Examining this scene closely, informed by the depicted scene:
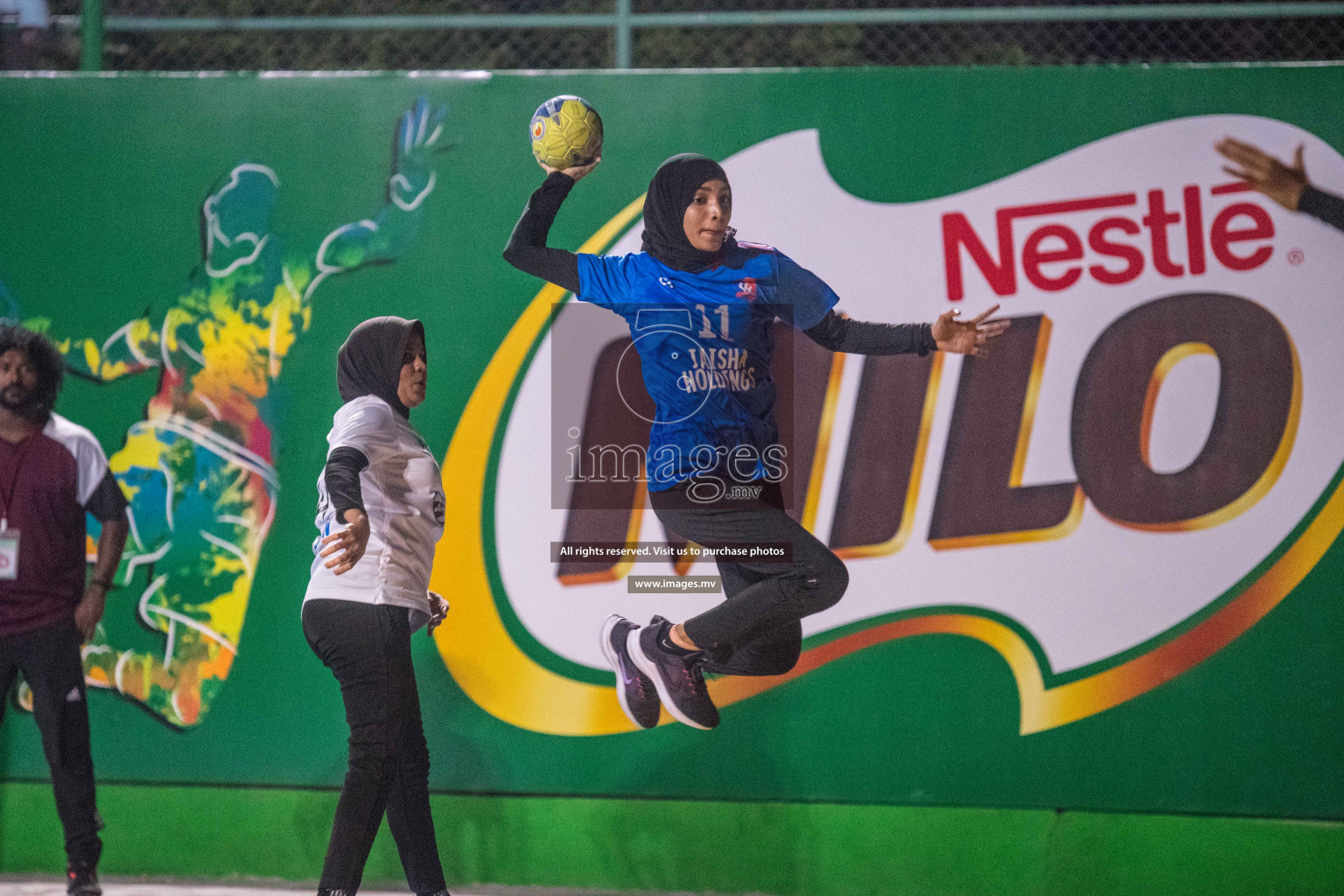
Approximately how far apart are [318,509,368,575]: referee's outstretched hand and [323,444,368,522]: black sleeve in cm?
3

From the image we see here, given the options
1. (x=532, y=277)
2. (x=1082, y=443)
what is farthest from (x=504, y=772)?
(x=1082, y=443)

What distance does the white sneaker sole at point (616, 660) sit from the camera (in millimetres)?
3830

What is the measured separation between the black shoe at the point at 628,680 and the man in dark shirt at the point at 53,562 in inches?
67.8

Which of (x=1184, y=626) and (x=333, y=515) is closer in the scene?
(x=333, y=515)

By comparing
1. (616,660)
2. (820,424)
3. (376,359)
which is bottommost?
(616,660)

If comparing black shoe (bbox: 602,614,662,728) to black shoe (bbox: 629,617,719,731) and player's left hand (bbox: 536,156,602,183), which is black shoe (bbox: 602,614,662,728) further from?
player's left hand (bbox: 536,156,602,183)

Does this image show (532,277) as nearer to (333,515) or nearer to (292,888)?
(333,515)

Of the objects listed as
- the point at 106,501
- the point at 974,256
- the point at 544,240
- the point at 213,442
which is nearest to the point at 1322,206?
the point at 974,256

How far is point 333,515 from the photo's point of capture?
3.42 metres

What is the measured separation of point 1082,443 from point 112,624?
3.38 metres

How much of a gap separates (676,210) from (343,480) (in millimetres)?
1405

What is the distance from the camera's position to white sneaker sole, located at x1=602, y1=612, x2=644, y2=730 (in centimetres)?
383

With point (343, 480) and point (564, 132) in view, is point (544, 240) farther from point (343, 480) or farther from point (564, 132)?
point (343, 480)

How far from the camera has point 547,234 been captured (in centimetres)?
386
